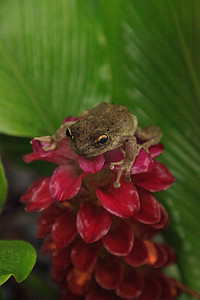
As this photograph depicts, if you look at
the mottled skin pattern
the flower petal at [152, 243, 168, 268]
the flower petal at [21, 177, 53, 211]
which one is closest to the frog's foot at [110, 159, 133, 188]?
the mottled skin pattern

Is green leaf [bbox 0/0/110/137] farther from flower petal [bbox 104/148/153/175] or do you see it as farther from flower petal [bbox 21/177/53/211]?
flower petal [bbox 104/148/153/175]

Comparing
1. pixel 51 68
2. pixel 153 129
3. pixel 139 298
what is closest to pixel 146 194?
pixel 153 129

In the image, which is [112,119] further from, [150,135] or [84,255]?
[84,255]

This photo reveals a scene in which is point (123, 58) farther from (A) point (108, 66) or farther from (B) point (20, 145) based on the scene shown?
(B) point (20, 145)

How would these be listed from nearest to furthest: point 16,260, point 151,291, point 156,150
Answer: point 16,260 < point 156,150 < point 151,291

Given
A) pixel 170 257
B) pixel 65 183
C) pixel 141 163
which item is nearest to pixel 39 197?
pixel 65 183
